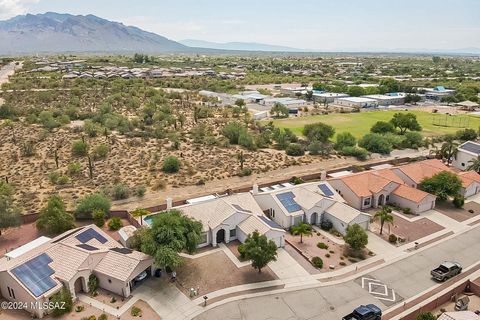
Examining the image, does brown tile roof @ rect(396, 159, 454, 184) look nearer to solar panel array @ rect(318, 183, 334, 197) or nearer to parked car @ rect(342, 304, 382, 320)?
solar panel array @ rect(318, 183, 334, 197)

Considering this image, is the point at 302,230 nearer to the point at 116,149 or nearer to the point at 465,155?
the point at 465,155

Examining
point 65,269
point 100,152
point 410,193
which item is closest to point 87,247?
point 65,269

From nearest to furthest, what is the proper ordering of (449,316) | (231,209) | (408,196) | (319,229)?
1. (449,316)
2. (231,209)
3. (319,229)
4. (408,196)

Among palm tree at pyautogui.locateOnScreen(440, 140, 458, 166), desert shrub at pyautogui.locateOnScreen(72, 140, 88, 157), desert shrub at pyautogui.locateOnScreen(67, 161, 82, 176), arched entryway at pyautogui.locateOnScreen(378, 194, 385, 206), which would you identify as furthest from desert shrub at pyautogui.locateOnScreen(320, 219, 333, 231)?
desert shrub at pyautogui.locateOnScreen(72, 140, 88, 157)

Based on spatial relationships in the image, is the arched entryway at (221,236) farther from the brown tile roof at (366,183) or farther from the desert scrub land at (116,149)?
the brown tile roof at (366,183)

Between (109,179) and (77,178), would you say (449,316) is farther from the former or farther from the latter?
(77,178)

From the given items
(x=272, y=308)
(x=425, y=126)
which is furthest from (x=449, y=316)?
(x=425, y=126)
